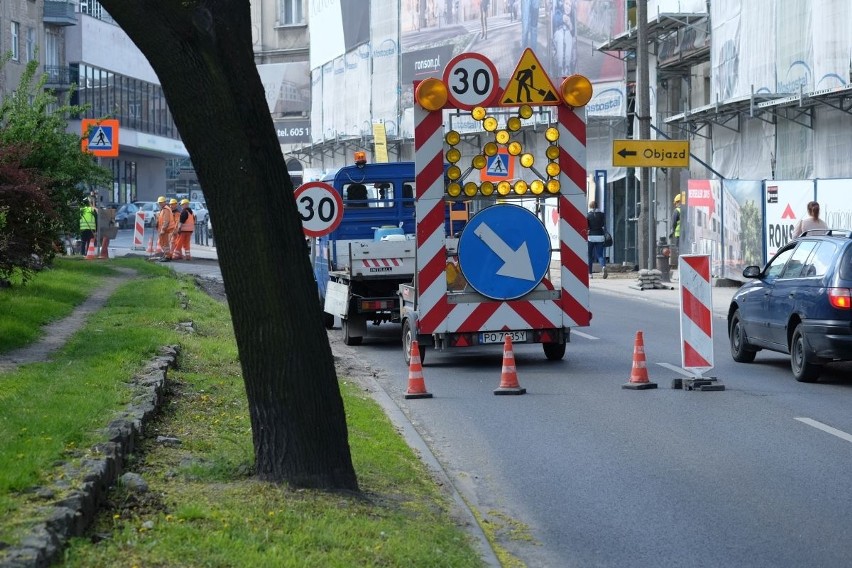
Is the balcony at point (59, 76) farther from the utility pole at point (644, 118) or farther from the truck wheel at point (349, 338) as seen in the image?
the truck wheel at point (349, 338)

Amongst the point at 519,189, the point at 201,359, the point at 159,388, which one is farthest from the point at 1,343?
the point at 519,189

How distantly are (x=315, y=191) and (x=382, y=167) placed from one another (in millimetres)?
4142

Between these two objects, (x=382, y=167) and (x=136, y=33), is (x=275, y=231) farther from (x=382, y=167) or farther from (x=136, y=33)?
(x=382, y=167)

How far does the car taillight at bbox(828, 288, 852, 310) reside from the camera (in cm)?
1348

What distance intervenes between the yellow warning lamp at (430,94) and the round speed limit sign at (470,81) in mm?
210

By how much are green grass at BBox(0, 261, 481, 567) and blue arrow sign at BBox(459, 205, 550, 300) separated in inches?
141

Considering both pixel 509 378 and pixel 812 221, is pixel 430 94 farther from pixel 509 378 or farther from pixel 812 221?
pixel 812 221

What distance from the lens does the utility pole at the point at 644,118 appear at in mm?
30734

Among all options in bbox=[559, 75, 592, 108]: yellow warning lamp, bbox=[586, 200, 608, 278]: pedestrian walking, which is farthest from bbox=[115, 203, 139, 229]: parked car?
bbox=[559, 75, 592, 108]: yellow warning lamp

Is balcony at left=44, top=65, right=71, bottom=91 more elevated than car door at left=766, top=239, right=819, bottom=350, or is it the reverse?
balcony at left=44, top=65, right=71, bottom=91

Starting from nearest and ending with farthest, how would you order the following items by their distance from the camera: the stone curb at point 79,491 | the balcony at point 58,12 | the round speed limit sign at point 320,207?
1. the stone curb at point 79,491
2. the round speed limit sign at point 320,207
3. the balcony at point 58,12

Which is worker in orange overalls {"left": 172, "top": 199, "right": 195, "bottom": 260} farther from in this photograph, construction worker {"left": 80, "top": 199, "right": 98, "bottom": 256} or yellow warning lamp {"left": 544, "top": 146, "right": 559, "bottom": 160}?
yellow warning lamp {"left": 544, "top": 146, "right": 559, "bottom": 160}

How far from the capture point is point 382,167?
20.5 m

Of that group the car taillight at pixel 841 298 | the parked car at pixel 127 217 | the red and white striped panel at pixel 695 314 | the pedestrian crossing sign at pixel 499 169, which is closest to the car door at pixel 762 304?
the car taillight at pixel 841 298
